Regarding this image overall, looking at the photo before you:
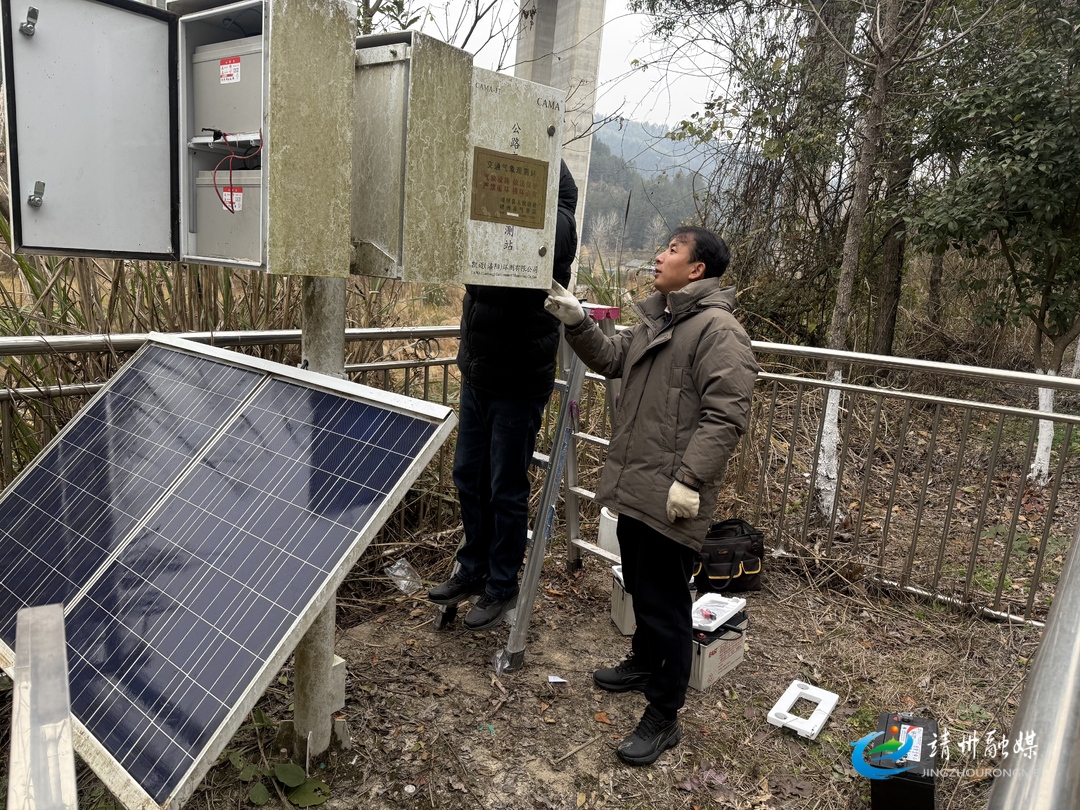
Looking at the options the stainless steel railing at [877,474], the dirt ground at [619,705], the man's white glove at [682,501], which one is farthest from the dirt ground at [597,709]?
the man's white glove at [682,501]

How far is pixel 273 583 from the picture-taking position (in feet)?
5.16

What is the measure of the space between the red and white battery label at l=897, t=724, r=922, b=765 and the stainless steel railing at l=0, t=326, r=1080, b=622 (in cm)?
131

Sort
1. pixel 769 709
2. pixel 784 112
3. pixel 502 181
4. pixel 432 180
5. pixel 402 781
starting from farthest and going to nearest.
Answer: pixel 784 112 → pixel 769 709 → pixel 402 781 → pixel 502 181 → pixel 432 180

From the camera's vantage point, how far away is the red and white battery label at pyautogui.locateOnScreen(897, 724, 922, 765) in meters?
2.42

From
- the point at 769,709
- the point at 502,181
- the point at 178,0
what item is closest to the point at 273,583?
the point at 502,181

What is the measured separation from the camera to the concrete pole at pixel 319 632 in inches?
84.7

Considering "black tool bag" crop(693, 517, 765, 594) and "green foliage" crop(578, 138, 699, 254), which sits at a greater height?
"green foliage" crop(578, 138, 699, 254)

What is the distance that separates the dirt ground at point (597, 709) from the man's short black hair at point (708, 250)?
1.71 metres

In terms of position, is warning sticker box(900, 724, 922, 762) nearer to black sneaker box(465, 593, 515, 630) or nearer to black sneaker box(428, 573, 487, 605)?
black sneaker box(465, 593, 515, 630)

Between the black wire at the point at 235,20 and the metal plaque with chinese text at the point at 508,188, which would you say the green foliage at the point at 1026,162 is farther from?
the black wire at the point at 235,20

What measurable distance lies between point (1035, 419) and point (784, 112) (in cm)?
596

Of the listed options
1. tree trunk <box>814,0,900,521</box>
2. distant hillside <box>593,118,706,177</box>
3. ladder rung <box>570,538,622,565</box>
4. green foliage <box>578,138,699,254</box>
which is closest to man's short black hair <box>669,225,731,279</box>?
ladder rung <box>570,538,622,565</box>

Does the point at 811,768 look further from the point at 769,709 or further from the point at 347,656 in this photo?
the point at 347,656

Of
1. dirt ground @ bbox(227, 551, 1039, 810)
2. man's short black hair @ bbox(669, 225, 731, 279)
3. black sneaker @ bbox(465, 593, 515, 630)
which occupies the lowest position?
dirt ground @ bbox(227, 551, 1039, 810)
